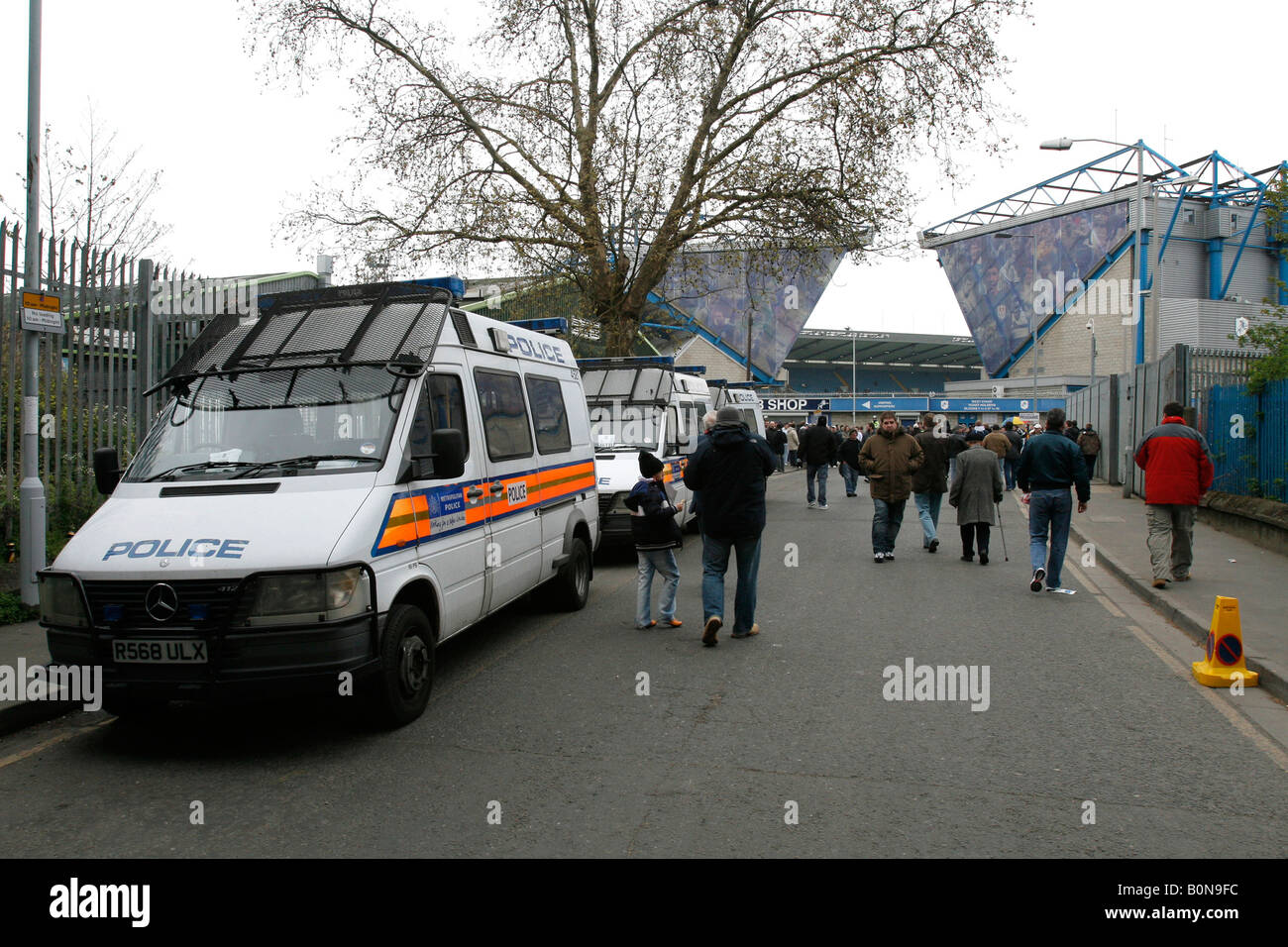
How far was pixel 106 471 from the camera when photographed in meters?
5.90

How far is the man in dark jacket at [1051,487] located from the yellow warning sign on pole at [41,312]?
9.11m

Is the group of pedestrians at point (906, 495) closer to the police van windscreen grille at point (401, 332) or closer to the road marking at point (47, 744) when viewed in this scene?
the police van windscreen grille at point (401, 332)

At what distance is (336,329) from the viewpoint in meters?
6.12

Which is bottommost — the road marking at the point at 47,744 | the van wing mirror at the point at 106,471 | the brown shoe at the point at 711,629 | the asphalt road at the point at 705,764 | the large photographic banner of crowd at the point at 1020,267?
the road marking at the point at 47,744

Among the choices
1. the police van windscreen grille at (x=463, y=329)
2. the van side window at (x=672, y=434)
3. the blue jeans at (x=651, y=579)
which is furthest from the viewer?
the van side window at (x=672, y=434)

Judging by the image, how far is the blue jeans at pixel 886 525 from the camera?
11.9 m

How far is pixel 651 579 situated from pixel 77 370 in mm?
5907

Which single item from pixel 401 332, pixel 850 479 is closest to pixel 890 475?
pixel 401 332

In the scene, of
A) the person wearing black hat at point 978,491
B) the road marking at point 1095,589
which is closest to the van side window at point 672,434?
the person wearing black hat at point 978,491

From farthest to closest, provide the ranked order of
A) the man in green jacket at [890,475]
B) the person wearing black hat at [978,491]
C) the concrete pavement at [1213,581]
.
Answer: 1. the man in green jacket at [890,475]
2. the person wearing black hat at [978,491]
3. the concrete pavement at [1213,581]

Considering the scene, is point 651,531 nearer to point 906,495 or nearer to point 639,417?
point 906,495

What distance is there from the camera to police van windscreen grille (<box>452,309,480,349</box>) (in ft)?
21.4

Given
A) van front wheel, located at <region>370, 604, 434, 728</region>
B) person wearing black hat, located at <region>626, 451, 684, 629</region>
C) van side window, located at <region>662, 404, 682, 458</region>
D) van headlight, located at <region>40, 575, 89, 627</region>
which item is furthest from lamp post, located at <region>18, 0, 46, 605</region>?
van side window, located at <region>662, 404, 682, 458</region>

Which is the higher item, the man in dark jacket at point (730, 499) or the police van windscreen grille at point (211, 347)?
the police van windscreen grille at point (211, 347)
